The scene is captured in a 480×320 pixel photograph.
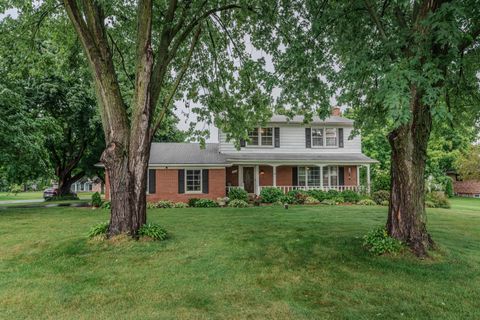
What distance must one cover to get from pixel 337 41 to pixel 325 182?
46.0 ft

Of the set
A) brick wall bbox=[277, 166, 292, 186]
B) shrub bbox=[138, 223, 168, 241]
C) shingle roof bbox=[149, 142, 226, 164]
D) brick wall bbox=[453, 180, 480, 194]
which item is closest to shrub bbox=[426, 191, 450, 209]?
brick wall bbox=[277, 166, 292, 186]

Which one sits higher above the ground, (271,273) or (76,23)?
(76,23)

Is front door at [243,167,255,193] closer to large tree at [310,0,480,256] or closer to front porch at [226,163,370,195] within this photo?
front porch at [226,163,370,195]

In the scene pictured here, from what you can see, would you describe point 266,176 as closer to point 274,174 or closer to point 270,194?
point 274,174

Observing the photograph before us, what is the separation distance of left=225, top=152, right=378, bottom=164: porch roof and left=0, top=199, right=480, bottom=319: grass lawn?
33.2 feet

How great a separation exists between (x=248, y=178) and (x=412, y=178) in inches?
558

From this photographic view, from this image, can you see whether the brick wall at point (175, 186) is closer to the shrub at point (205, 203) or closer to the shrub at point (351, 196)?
the shrub at point (205, 203)

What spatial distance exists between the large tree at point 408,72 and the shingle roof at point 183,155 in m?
11.1

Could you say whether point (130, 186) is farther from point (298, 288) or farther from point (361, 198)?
point (361, 198)

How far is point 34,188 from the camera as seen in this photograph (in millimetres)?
59781

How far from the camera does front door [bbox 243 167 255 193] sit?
20.1 meters

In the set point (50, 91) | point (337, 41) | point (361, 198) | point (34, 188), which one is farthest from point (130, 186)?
point (34, 188)

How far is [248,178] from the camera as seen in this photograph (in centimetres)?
2017

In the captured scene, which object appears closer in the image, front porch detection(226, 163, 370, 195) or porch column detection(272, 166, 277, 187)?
porch column detection(272, 166, 277, 187)
